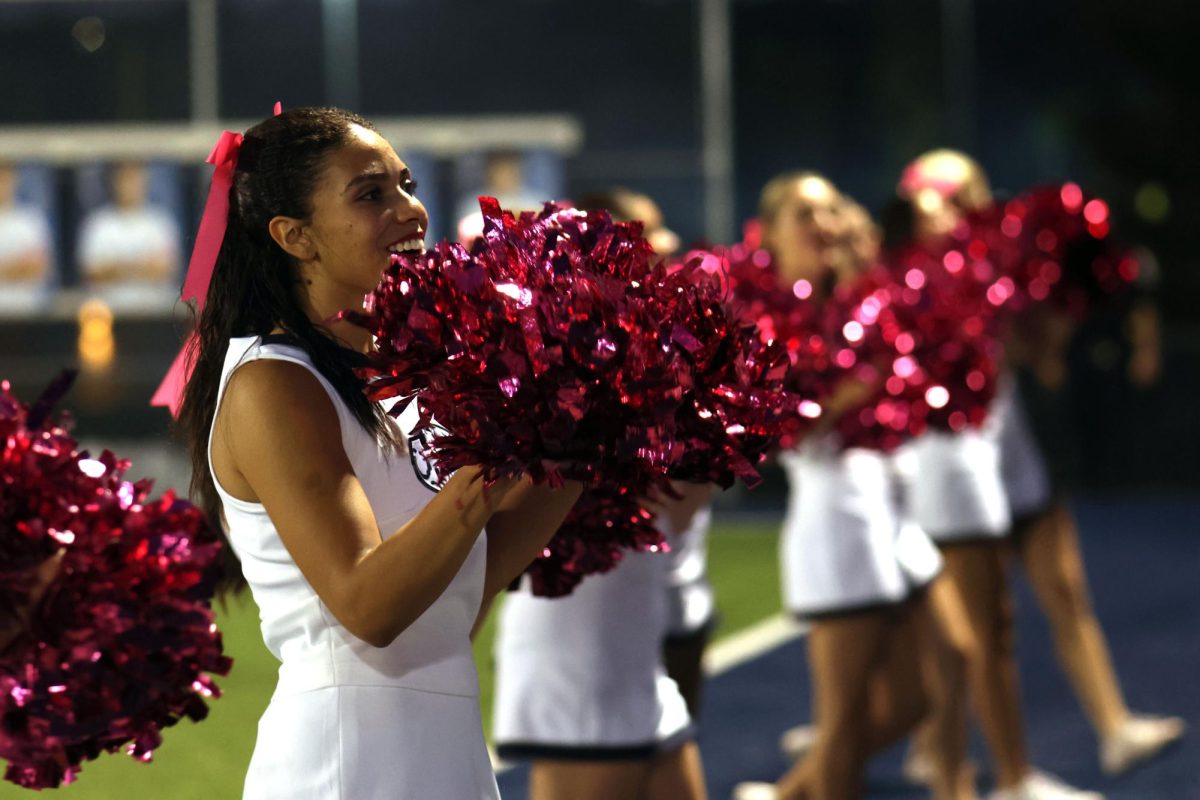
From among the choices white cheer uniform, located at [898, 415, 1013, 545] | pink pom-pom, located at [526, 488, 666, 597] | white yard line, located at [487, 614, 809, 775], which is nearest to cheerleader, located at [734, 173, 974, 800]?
white cheer uniform, located at [898, 415, 1013, 545]

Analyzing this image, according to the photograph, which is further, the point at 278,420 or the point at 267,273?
the point at 267,273

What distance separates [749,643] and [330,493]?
22.1 ft

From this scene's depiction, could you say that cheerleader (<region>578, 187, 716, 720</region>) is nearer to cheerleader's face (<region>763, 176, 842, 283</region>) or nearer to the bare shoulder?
cheerleader's face (<region>763, 176, 842, 283</region>)

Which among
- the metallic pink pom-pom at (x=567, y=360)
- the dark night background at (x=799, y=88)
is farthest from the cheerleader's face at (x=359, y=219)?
the dark night background at (x=799, y=88)

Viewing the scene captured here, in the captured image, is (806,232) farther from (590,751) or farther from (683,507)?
(590,751)

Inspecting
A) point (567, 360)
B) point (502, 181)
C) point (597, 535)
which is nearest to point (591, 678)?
point (597, 535)

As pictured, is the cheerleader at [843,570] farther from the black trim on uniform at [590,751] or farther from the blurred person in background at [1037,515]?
the black trim on uniform at [590,751]

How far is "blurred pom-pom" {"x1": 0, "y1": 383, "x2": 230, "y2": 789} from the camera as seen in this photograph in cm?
229

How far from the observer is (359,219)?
224 centimetres

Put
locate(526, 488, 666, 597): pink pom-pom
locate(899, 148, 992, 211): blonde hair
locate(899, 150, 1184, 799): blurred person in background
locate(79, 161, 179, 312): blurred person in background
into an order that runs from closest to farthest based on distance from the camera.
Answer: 1. locate(526, 488, 666, 597): pink pom-pom
2. locate(899, 150, 1184, 799): blurred person in background
3. locate(899, 148, 992, 211): blonde hair
4. locate(79, 161, 179, 312): blurred person in background

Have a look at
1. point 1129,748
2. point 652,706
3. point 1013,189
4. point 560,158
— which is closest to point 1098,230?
point 1129,748

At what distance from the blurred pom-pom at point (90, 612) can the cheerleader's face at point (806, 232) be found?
254cm

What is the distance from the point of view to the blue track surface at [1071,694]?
579 cm

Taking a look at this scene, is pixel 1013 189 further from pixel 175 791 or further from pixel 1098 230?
pixel 175 791
